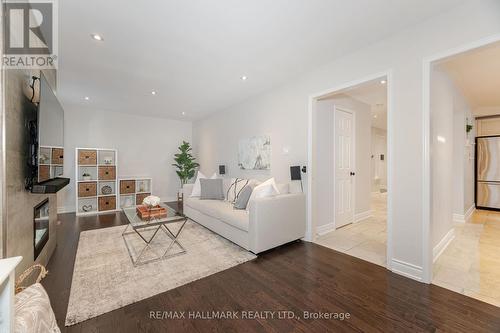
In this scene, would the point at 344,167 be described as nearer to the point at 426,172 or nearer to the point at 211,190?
the point at 426,172

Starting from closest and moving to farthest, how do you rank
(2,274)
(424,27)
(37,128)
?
1. (2,274)
2. (37,128)
3. (424,27)

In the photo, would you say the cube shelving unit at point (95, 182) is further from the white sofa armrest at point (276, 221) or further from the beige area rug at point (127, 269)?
the white sofa armrest at point (276, 221)

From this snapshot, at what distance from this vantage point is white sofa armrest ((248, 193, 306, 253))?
2.57 m

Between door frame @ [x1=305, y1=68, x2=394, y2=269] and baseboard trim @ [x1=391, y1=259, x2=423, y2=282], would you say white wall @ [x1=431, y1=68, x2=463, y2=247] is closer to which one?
door frame @ [x1=305, y1=68, x2=394, y2=269]

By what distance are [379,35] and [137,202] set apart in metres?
5.94

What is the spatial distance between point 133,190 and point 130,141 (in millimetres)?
1421

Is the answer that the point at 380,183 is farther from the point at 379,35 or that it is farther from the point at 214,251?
the point at 214,251

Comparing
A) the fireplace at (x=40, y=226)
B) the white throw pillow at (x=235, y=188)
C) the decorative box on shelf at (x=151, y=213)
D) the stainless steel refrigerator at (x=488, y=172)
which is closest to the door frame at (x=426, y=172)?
the white throw pillow at (x=235, y=188)

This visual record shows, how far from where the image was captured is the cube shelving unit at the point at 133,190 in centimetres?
520

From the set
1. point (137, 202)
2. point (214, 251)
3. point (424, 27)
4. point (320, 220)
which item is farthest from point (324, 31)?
point (137, 202)

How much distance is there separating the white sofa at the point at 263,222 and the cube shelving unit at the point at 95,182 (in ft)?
10.6

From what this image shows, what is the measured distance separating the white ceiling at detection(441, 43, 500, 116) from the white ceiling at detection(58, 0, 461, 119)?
1.02 metres

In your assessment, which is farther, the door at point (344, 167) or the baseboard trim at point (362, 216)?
the baseboard trim at point (362, 216)

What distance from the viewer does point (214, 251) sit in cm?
270
